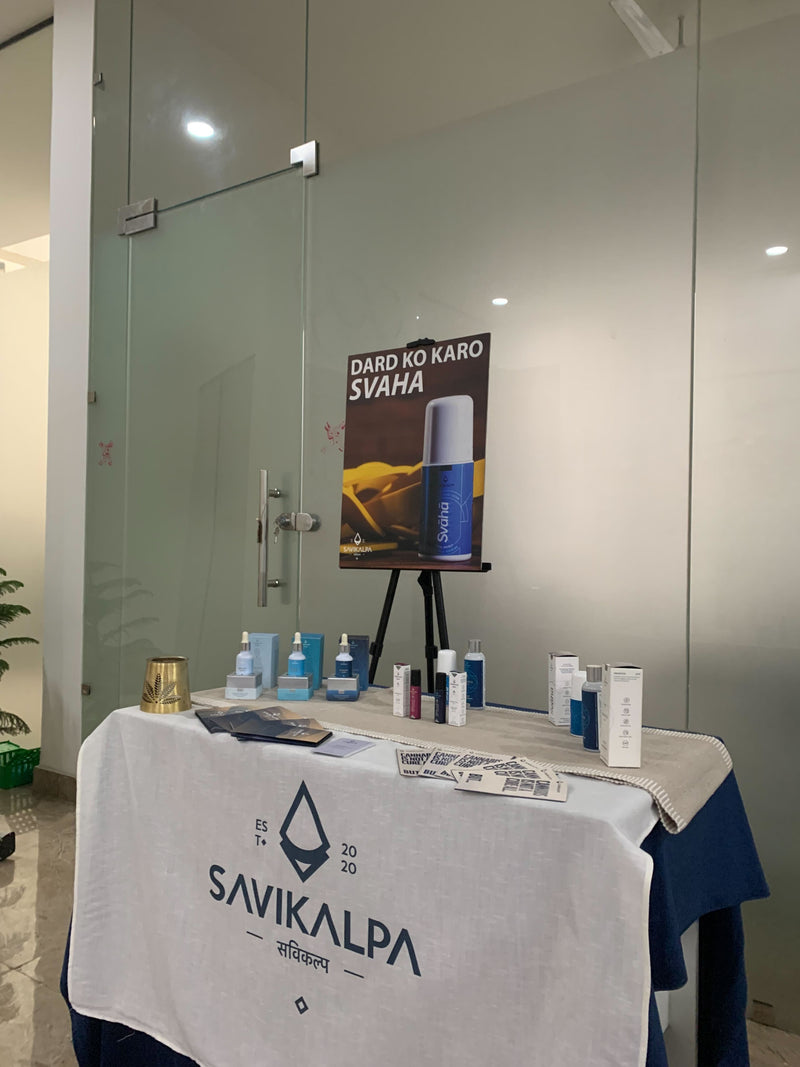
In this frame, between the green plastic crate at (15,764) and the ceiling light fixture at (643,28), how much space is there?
3.67 meters

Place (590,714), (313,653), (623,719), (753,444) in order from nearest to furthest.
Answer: (623,719), (590,714), (313,653), (753,444)

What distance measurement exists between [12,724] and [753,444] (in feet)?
10.8

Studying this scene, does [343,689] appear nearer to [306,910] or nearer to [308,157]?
[306,910]

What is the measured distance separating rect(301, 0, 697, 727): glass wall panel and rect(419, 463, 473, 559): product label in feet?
1.59

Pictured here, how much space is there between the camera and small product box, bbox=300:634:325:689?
1.76 m

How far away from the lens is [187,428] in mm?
3000

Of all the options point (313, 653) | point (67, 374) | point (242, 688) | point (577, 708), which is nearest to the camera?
point (577, 708)

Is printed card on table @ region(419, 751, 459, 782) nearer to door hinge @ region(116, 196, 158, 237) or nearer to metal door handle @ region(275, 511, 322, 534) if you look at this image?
metal door handle @ region(275, 511, 322, 534)

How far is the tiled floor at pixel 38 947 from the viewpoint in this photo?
5.59ft

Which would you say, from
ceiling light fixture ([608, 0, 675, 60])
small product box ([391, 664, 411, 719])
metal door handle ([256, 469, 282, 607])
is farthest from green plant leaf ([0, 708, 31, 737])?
ceiling light fixture ([608, 0, 675, 60])

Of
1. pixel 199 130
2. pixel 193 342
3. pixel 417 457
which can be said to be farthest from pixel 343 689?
pixel 199 130

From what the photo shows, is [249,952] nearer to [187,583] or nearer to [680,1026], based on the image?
[680,1026]

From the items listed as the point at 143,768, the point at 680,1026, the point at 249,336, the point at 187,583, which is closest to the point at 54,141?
the point at 249,336

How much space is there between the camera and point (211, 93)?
2938mm
